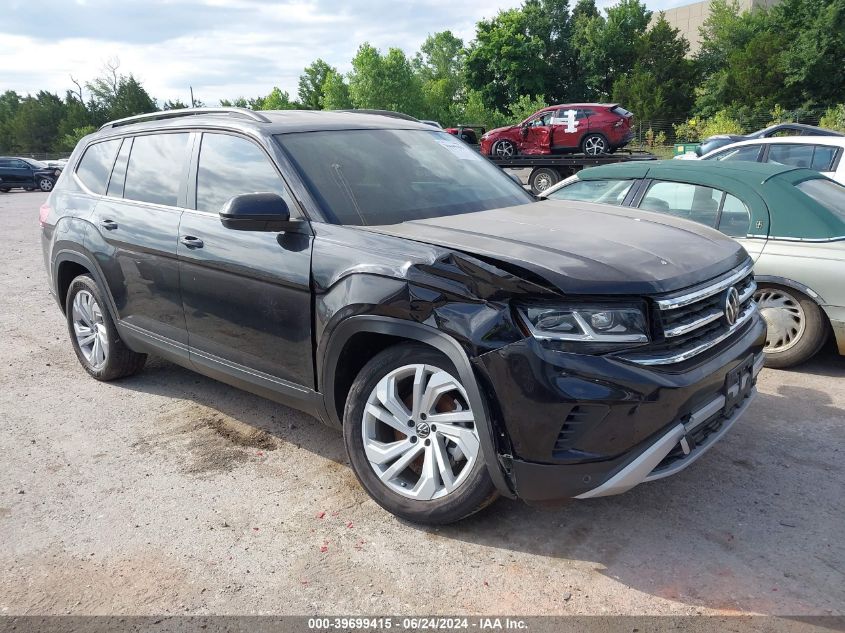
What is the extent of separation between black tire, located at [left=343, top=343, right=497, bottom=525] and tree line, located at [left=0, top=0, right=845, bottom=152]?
37608 mm

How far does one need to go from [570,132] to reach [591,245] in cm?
1651

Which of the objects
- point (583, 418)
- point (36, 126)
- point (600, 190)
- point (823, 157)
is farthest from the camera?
point (36, 126)

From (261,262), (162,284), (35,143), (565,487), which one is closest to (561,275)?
(565,487)

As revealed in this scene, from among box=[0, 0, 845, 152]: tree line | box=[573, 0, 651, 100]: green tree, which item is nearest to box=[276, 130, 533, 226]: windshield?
box=[0, 0, 845, 152]: tree line

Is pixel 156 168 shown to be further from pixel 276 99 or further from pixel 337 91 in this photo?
pixel 276 99

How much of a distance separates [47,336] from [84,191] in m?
2.15

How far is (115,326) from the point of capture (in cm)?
487

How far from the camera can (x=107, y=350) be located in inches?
199

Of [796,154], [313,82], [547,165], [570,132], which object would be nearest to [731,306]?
[796,154]

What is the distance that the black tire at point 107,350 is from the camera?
4941 mm

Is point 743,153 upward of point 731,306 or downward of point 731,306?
upward

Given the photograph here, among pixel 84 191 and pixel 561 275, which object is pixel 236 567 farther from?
pixel 84 191

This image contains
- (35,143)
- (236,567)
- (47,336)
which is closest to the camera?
(236,567)

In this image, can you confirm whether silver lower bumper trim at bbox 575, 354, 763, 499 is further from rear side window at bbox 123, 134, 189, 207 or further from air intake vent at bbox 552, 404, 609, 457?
rear side window at bbox 123, 134, 189, 207
